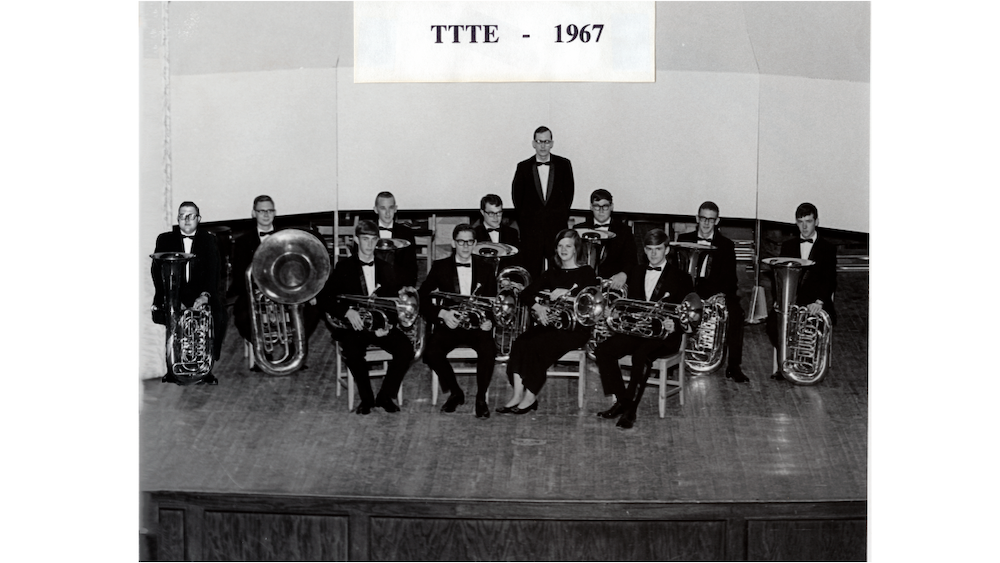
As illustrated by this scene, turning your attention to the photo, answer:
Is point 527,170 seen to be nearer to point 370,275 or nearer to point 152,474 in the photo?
point 370,275

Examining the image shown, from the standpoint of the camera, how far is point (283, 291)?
8.50m

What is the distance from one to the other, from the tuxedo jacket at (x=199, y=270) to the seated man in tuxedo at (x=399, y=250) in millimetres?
1094

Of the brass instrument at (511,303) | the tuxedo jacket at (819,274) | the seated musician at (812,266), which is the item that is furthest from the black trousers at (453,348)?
the tuxedo jacket at (819,274)

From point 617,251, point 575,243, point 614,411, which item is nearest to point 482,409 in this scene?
point 614,411

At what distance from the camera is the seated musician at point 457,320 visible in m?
8.38

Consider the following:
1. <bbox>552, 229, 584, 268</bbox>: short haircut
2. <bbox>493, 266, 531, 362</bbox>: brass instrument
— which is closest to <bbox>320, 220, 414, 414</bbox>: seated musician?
<bbox>493, 266, 531, 362</bbox>: brass instrument

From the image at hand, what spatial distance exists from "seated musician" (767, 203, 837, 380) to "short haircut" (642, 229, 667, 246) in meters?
0.78

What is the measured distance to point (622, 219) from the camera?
27.4 feet

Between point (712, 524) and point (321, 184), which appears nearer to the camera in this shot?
point (712, 524)

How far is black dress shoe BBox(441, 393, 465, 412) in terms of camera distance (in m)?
8.49

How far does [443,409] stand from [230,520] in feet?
5.06

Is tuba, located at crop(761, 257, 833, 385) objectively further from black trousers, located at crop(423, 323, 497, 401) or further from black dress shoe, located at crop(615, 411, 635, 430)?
black trousers, located at crop(423, 323, 497, 401)

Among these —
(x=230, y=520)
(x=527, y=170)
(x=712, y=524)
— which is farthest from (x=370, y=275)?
(x=712, y=524)

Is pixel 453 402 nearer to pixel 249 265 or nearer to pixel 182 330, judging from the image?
pixel 249 265
